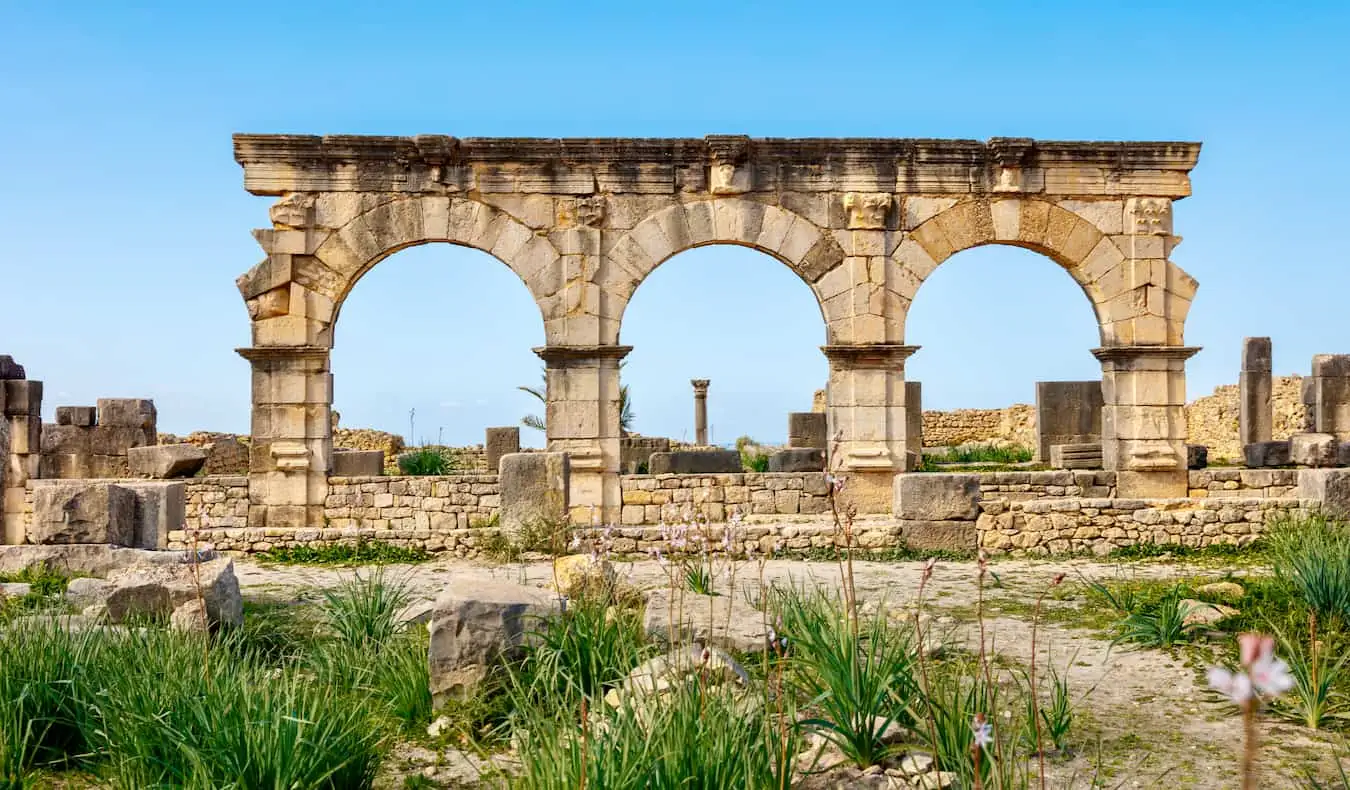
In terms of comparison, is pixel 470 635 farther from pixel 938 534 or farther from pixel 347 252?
pixel 347 252

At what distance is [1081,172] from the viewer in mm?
14578

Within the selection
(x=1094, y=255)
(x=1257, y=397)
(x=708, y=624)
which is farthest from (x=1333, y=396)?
(x=708, y=624)

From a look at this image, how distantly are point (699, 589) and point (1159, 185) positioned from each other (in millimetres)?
10356

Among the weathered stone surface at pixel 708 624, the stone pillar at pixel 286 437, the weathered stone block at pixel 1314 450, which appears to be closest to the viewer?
the weathered stone surface at pixel 708 624

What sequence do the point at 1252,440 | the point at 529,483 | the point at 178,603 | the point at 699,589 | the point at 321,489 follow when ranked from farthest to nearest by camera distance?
the point at 1252,440 < the point at 321,489 < the point at 529,483 < the point at 699,589 < the point at 178,603

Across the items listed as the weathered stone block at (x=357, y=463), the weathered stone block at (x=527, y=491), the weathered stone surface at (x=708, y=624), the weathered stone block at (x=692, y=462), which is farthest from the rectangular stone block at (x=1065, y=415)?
the weathered stone surface at (x=708, y=624)

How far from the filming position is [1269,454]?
61.8ft

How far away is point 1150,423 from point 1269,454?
604 cm

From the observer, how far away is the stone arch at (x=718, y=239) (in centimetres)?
1416

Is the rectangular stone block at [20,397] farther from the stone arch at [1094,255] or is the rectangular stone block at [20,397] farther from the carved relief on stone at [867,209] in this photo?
the stone arch at [1094,255]

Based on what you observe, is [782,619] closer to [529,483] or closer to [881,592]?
[881,592]

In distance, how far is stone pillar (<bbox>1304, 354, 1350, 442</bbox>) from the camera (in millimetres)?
18719

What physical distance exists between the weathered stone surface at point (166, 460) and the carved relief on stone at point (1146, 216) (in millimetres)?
14226

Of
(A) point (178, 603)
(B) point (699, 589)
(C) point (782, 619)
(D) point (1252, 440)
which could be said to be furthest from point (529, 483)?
(D) point (1252, 440)
